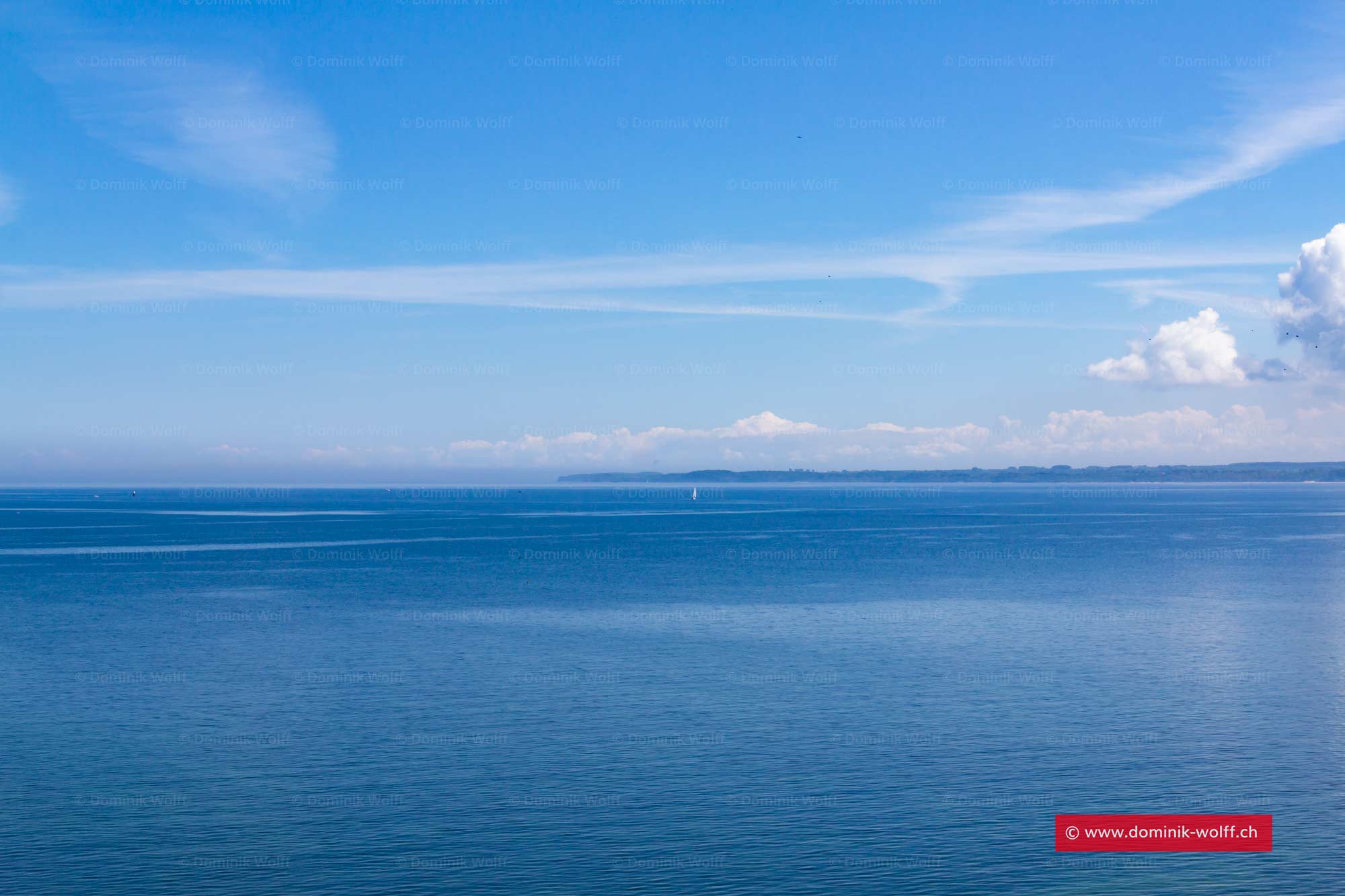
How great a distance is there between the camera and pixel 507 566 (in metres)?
111

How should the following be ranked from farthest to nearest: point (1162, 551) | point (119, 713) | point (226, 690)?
point (1162, 551), point (226, 690), point (119, 713)

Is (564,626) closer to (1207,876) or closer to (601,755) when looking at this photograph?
(601,755)

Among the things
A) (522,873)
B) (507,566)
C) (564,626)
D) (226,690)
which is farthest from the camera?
(507,566)

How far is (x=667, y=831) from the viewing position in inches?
1174

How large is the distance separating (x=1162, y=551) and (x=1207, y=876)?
104464 millimetres

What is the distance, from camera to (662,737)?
128 feet

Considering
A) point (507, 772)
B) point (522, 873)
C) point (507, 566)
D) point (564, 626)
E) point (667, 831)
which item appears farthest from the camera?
point (507, 566)

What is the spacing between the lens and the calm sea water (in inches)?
1099

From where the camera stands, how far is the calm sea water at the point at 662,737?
27.9 meters

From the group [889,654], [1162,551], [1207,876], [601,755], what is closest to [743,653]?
[889,654]

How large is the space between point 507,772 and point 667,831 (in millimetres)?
7152

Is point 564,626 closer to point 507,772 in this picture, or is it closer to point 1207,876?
point 507,772

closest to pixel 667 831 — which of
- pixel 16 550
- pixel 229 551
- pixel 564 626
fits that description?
pixel 564 626

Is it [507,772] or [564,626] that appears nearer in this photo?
[507,772]
